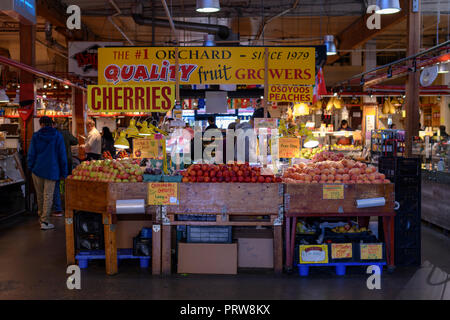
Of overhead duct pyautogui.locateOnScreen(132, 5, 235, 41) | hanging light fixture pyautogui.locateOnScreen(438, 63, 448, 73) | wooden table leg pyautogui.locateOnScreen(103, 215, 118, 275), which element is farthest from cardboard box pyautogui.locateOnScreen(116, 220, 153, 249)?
hanging light fixture pyautogui.locateOnScreen(438, 63, 448, 73)

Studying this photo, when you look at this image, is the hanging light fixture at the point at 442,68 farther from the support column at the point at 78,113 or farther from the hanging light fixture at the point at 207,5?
the support column at the point at 78,113

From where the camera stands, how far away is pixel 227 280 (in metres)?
5.35

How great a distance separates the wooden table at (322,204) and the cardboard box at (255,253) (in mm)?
242

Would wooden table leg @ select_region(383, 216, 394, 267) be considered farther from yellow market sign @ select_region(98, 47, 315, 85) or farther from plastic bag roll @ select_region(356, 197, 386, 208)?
yellow market sign @ select_region(98, 47, 315, 85)

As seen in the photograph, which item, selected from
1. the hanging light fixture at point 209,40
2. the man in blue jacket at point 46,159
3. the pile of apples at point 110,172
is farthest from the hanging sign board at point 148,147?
the hanging light fixture at point 209,40

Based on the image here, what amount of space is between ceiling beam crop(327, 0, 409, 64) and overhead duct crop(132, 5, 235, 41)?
13.7 feet

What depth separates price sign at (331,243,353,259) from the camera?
5520mm

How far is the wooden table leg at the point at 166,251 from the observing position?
555 cm

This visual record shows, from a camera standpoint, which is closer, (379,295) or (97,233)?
(379,295)

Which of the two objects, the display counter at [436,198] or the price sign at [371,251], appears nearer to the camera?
the price sign at [371,251]

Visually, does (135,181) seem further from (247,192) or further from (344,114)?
(344,114)

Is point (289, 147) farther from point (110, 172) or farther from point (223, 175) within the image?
point (110, 172)
